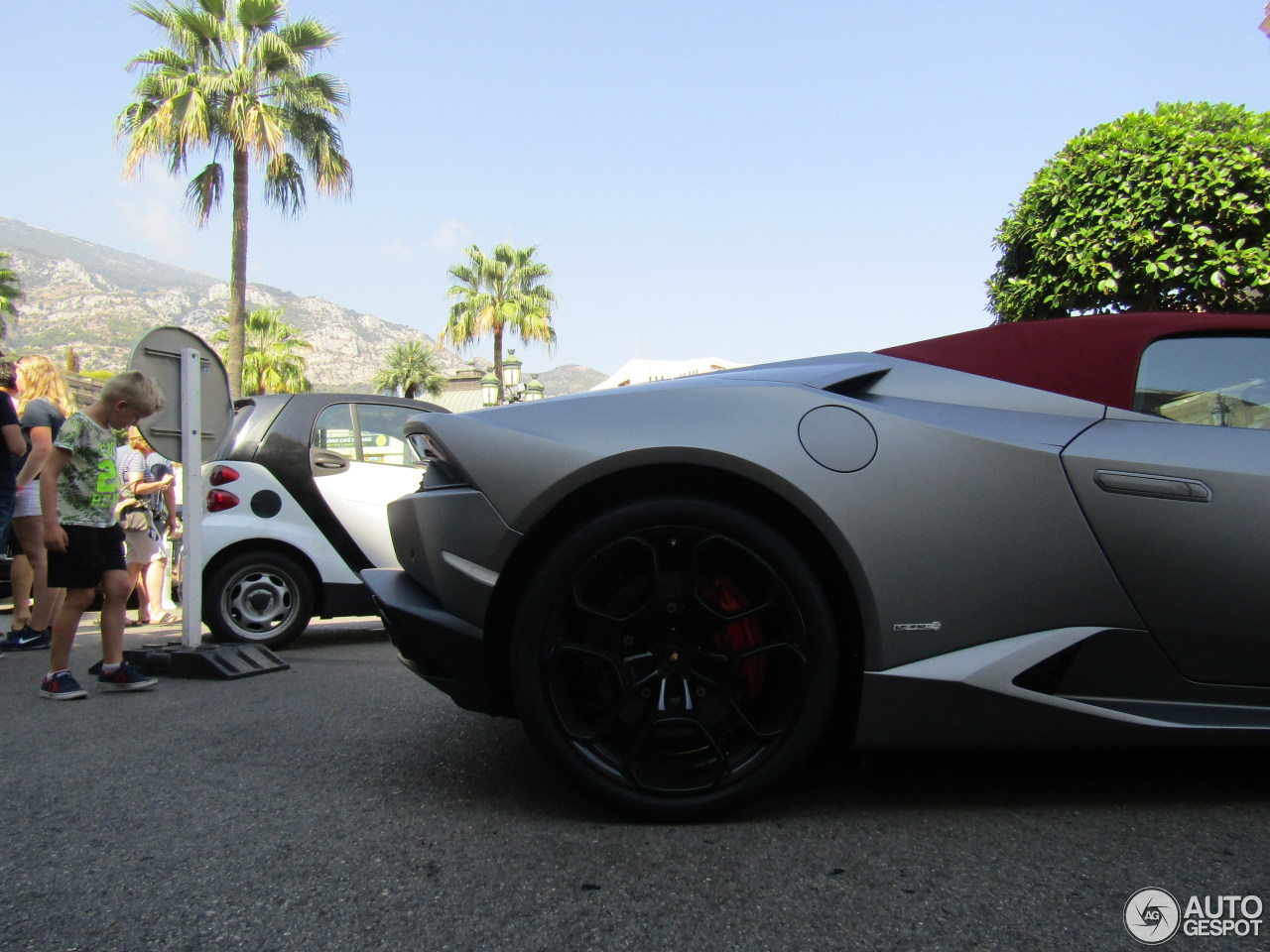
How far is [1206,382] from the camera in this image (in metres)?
2.31

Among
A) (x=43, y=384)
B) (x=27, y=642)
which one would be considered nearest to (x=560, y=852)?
(x=43, y=384)

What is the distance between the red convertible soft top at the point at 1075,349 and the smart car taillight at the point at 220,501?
4.43m

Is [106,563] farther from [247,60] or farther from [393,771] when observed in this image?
[247,60]

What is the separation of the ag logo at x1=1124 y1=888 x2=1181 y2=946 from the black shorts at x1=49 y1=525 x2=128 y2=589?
13.0 ft

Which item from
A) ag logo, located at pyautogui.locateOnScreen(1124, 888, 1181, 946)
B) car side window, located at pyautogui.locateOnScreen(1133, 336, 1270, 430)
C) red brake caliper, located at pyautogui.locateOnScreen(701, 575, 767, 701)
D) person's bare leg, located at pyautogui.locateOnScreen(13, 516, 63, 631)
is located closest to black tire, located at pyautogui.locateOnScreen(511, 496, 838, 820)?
red brake caliper, located at pyautogui.locateOnScreen(701, 575, 767, 701)

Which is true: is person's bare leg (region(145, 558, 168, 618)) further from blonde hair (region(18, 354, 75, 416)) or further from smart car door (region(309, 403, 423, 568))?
smart car door (region(309, 403, 423, 568))

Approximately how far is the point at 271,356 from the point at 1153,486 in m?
43.3

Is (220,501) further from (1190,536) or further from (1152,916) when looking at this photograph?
(1152,916)

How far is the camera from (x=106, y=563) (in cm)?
401

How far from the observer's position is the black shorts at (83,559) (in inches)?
155

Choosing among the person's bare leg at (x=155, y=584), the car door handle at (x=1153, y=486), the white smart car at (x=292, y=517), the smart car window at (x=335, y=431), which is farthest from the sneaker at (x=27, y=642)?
the car door handle at (x=1153, y=486)

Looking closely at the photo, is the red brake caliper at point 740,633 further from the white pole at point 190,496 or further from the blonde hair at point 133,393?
the white pole at point 190,496

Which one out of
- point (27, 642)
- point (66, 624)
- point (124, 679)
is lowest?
point (27, 642)

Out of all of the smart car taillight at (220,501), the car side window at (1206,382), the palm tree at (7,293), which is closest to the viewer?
the car side window at (1206,382)
